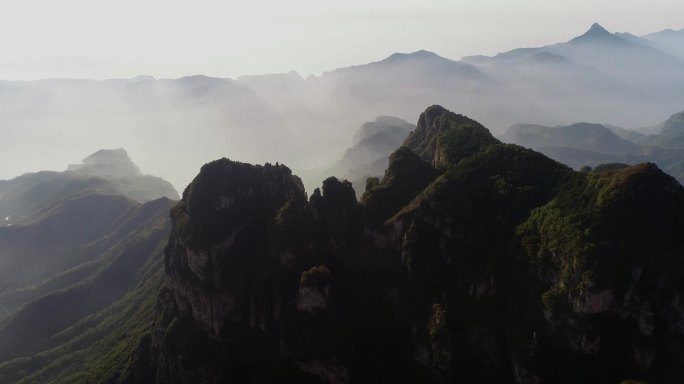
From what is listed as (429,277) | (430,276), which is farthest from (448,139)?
(429,277)

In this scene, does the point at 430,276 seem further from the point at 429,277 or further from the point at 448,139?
the point at 448,139

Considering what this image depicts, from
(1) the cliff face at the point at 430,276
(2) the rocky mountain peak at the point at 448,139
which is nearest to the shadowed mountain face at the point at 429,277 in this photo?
(1) the cliff face at the point at 430,276

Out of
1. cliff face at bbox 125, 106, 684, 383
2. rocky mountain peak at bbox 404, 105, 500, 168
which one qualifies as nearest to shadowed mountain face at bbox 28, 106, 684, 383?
cliff face at bbox 125, 106, 684, 383

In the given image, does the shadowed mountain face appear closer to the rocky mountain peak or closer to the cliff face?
the cliff face

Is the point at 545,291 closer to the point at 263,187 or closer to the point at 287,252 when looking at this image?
the point at 287,252

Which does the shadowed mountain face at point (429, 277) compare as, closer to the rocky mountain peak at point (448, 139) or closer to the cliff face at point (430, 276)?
the cliff face at point (430, 276)
